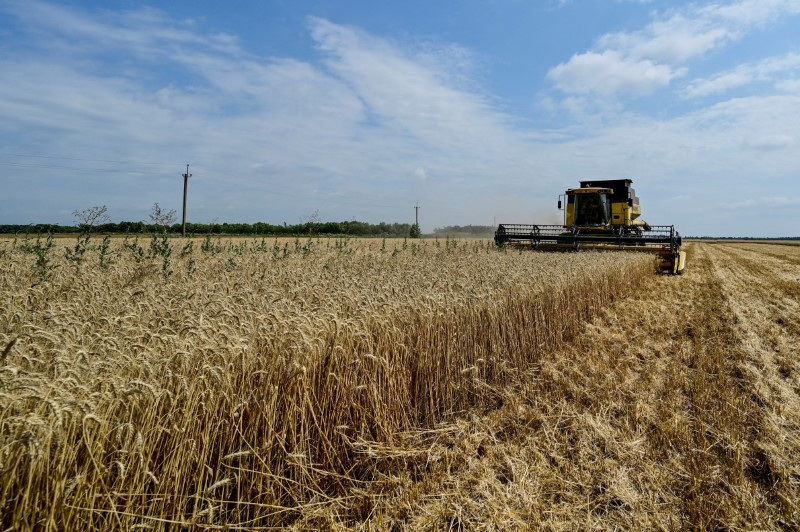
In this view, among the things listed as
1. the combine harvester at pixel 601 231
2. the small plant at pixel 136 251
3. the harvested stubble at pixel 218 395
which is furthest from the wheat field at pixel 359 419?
the combine harvester at pixel 601 231

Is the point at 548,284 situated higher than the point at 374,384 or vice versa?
the point at 548,284

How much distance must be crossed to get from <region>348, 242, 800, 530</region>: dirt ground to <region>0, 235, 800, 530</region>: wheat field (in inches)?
0.8

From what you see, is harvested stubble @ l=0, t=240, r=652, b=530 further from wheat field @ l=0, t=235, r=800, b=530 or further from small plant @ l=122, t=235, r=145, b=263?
small plant @ l=122, t=235, r=145, b=263

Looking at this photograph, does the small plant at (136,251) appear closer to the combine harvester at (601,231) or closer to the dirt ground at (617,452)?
the dirt ground at (617,452)

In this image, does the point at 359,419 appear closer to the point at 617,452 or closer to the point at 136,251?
the point at 617,452

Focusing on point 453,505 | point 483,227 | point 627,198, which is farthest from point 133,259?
point 483,227

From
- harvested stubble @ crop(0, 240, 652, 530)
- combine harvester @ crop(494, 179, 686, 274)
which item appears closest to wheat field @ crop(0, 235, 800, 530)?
harvested stubble @ crop(0, 240, 652, 530)

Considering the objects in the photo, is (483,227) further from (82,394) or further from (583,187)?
(82,394)

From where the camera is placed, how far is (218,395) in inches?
98.2

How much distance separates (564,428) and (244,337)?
9.79ft

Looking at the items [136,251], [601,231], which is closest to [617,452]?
[136,251]

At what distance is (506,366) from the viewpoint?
16.9 feet

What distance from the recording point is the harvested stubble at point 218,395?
73.5 inches

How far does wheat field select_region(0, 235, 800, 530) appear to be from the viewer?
2016 mm
